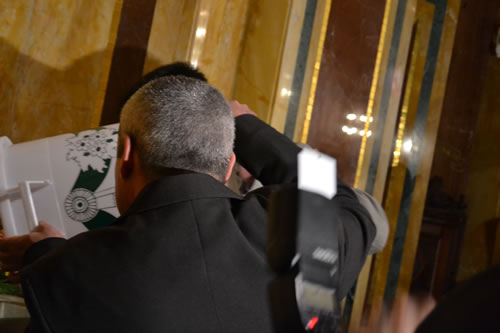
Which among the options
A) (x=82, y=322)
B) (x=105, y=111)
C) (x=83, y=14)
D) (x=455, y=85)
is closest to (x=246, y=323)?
(x=82, y=322)

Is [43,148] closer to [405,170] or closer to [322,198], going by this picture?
[322,198]

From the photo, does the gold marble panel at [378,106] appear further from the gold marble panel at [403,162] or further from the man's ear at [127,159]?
the man's ear at [127,159]

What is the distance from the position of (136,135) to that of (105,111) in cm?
143

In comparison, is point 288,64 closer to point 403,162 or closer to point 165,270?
point 403,162

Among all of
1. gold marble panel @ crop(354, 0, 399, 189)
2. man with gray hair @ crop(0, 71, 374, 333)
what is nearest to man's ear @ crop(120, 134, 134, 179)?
man with gray hair @ crop(0, 71, 374, 333)

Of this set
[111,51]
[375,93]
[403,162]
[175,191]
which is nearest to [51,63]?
[111,51]

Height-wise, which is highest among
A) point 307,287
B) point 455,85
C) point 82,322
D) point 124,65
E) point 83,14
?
point 455,85

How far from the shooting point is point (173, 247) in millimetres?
835

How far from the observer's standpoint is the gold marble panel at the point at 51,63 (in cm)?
213

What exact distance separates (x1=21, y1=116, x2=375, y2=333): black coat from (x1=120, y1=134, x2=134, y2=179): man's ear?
0.14 m

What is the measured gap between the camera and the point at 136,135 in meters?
1.03

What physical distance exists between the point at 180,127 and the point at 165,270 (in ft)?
0.96

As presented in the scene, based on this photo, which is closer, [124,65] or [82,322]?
[82,322]

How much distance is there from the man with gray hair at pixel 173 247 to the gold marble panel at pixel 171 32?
151 centimetres
